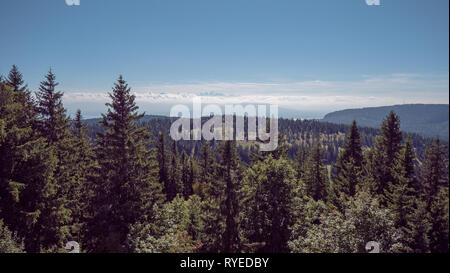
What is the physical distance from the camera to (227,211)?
20484 millimetres

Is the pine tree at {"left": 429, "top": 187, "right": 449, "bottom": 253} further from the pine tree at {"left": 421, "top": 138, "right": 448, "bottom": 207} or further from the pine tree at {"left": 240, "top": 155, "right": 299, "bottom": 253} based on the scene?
the pine tree at {"left": 240, "top": 155, "right": 299, "bottom": 253}

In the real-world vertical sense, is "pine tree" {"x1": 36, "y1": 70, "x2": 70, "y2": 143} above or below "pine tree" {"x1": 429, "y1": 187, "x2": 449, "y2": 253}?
above

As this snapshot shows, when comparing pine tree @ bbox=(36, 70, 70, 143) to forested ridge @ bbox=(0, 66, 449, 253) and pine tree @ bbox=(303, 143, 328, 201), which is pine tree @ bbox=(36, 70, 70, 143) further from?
pine tree @ bbox=(303, 143, 328, 201)

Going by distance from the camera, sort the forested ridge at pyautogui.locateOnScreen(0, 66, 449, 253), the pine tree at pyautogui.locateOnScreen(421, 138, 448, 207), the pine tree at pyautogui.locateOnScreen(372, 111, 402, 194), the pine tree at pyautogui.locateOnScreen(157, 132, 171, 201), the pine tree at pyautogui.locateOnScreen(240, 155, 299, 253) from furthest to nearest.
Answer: the pine tree at pyautogui.locateOnScreen(157, 132, 171, 201) → the pine tree at pyautogui.locateOnScreen(372, 111, 402, 194) → the pine tree at pyautogui.locateOnScreen(421, 138, 448, 207) → the pine tree at pyautogui.locateOnScreen(240, 155, 299, 253) → the forested ridge at pyautogui.locateOnScreen(0, 66, 449, 253)

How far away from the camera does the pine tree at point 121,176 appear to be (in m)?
18.9

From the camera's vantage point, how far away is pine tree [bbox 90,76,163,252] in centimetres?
1889

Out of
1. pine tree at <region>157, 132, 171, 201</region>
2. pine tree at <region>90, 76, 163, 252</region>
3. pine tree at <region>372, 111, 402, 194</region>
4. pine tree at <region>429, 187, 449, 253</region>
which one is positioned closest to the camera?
pine tree at <region>90, 76, 163, 252</region>

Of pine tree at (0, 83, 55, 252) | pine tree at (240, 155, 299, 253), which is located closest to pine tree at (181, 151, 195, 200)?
pine tree at (240, 155, 299, 253)

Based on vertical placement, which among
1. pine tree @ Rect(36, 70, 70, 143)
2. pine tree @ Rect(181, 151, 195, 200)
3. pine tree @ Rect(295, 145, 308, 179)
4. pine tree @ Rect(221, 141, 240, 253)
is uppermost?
pine tree @ Rect(36, 70, 70, 143)

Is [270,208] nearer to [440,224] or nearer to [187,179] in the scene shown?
[440,224]

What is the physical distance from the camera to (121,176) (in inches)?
773

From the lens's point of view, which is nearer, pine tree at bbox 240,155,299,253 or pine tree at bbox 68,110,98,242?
pine tree at bbox 68,110,98,242
